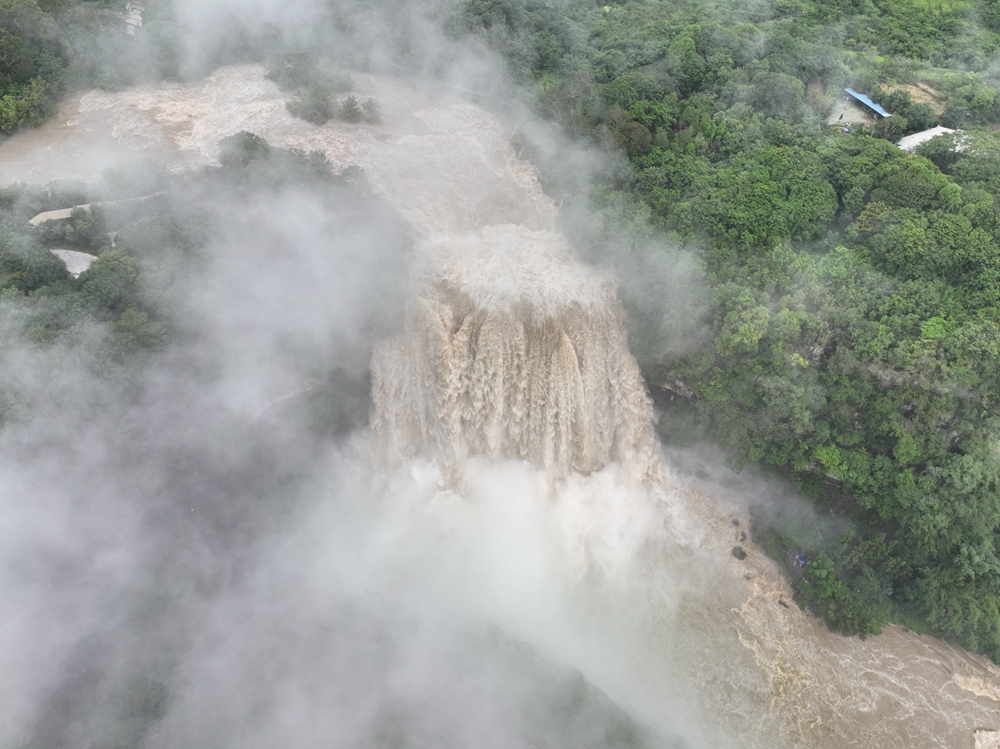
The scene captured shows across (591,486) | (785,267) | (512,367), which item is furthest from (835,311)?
(512,367)

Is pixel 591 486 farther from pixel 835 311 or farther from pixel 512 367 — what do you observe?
pixel 835 311

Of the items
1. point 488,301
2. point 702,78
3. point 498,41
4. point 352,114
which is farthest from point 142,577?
point 702,78

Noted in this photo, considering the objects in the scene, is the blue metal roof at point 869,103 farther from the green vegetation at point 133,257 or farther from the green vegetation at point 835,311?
the green vegetation at point 133,257

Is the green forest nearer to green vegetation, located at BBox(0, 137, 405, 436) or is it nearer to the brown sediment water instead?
green vegetation, located at BBox(0, 137, 405, 436)

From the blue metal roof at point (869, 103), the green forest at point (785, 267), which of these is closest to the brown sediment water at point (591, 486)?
the green forest at point (785, 267)

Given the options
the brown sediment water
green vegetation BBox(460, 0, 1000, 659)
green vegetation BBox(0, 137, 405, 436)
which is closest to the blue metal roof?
green vegetation BBox(460, 0, 1000, 659)
